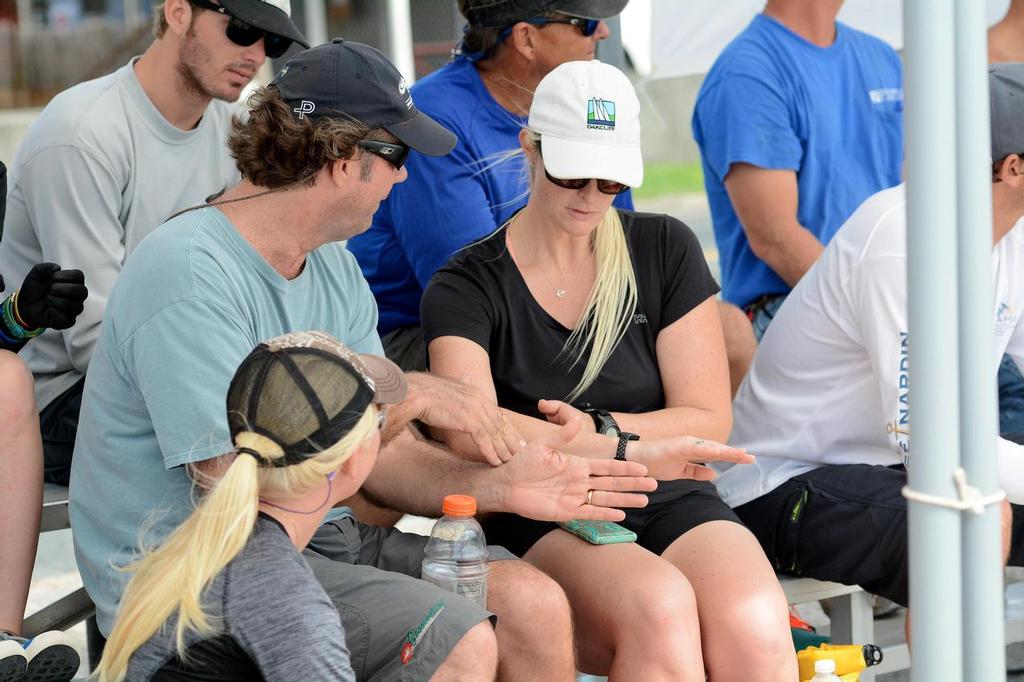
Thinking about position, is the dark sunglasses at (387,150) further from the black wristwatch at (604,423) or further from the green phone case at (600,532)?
the green phone case at (600,532)

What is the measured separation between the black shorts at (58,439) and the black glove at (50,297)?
1.20 ft

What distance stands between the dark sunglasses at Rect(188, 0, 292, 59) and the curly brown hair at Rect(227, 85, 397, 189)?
3.05ft

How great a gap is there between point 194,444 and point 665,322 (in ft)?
4.30

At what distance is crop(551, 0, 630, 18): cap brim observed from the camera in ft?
12.2

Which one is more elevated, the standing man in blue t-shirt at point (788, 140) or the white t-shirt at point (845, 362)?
the standing man in blue t-shirt at point (788, 140)

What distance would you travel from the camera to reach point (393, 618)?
2365mm

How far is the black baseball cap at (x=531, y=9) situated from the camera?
3705 millimetres

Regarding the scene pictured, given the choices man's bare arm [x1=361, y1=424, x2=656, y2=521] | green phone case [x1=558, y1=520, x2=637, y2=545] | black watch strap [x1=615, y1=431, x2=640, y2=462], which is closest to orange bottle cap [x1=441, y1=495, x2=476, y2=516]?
man's bare arm [x1=361, y1=424, x2=656, y2=521]

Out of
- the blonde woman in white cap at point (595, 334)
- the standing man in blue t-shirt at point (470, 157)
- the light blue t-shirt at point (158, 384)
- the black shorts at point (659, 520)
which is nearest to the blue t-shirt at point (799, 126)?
the standing man in blue t-shirt at point (470, 157)

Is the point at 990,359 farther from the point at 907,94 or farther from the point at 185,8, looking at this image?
the point at 185,8

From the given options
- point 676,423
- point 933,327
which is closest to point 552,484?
point 676,423

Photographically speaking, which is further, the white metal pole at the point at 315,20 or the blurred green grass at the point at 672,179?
the blurred green grass at the point at 672,179

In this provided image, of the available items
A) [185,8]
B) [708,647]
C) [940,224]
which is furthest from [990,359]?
[185,8]

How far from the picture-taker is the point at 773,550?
3.21 m
